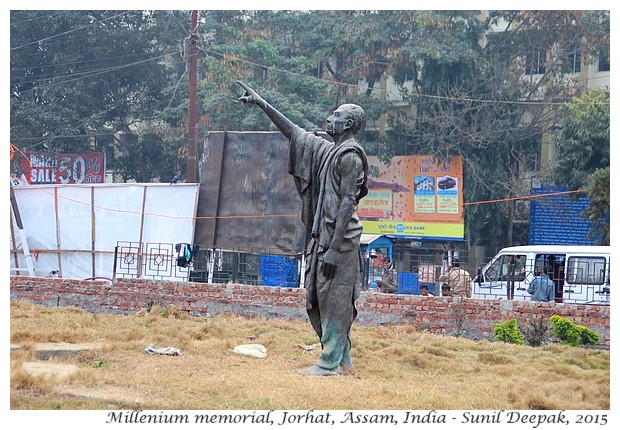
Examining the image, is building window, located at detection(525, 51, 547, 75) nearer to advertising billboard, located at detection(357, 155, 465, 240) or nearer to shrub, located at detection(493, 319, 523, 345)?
advertising billboard, located at detection(357, 155, 465, 240)

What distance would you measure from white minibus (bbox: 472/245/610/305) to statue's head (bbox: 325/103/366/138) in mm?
7757

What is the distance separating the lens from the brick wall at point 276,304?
13430 mm

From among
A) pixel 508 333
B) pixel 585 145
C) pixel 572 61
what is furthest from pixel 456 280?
pixel 572 61

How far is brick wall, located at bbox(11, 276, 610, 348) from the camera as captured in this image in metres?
13.4

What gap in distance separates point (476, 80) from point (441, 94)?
3.69 feet

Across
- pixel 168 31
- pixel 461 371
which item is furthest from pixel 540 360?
pixel 168 31

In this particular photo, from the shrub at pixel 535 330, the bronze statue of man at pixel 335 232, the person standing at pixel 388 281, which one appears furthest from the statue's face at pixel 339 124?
the person standing at pixel 388 281

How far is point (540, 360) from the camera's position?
1016 centimetres

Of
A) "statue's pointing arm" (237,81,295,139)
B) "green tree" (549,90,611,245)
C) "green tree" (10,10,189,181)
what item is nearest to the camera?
"statue's pointing arm" (237,81,295,139)

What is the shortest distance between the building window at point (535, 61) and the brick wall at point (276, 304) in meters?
16.2

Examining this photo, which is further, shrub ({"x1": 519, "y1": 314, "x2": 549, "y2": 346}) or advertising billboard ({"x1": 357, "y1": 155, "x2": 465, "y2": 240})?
advertising billboard ({"x1": 357, "y1": 155, "x2": 465, "y2": 240})

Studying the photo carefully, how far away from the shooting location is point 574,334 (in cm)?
1273

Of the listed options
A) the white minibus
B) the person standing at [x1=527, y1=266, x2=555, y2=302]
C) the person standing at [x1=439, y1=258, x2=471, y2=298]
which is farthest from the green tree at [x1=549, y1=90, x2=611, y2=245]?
the person standing at [x1=439, y1=258, x2=471, y2=298]

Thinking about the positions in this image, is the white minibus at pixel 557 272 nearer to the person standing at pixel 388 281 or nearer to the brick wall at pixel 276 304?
the person standing at pixel 388 281
